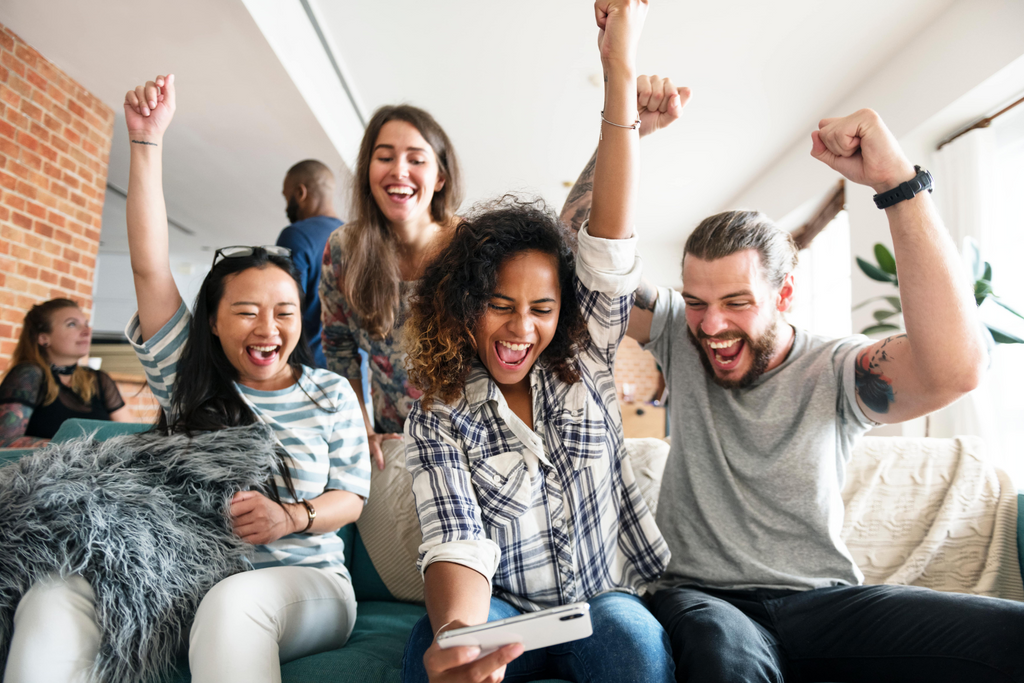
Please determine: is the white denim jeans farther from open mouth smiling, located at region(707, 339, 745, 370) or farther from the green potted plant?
the green potted plant

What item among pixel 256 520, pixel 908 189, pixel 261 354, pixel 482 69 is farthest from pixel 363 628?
pixel 482 69

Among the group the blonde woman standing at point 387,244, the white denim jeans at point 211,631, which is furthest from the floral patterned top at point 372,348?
the white denim jeans at point 211,631

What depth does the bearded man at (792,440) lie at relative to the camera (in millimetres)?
1012

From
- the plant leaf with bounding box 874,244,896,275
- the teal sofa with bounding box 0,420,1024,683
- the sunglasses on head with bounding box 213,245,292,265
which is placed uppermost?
the plant leaf with bounding box 874,244,896,275

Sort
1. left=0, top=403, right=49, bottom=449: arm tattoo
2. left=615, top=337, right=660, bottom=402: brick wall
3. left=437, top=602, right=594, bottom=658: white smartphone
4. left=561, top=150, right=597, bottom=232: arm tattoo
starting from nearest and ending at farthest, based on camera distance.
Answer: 1. left=437, top=602, right=594, bottom=658: white smartphone
2. left=561, top=150, right=597, bottom=232: arm tattoo
3. left=0, top=403, right=49, bottom=449: arm tattoo
4. left=615, top=337, right=660, bottom=402: brick wall

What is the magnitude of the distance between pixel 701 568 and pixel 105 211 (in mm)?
7395

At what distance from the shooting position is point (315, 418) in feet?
4.75

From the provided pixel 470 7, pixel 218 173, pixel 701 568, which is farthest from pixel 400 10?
pixel 701 568

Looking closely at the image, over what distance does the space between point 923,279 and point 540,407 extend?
748 mm

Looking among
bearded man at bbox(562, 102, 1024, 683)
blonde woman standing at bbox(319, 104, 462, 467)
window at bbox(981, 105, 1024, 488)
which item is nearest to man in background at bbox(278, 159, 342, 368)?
blonde woman standing at bbox(319, 104, 462, 467)

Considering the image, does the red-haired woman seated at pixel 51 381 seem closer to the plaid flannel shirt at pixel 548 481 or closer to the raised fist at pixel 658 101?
the plaid flannel shirt at pixel 548 481

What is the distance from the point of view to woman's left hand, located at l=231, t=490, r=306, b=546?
49.4 inches

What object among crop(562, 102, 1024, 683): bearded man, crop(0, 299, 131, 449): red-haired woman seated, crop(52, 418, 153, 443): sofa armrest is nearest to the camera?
crop(562, 102, 1024, 683): bearded man

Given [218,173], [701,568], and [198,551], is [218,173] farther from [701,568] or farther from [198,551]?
[701,568]
